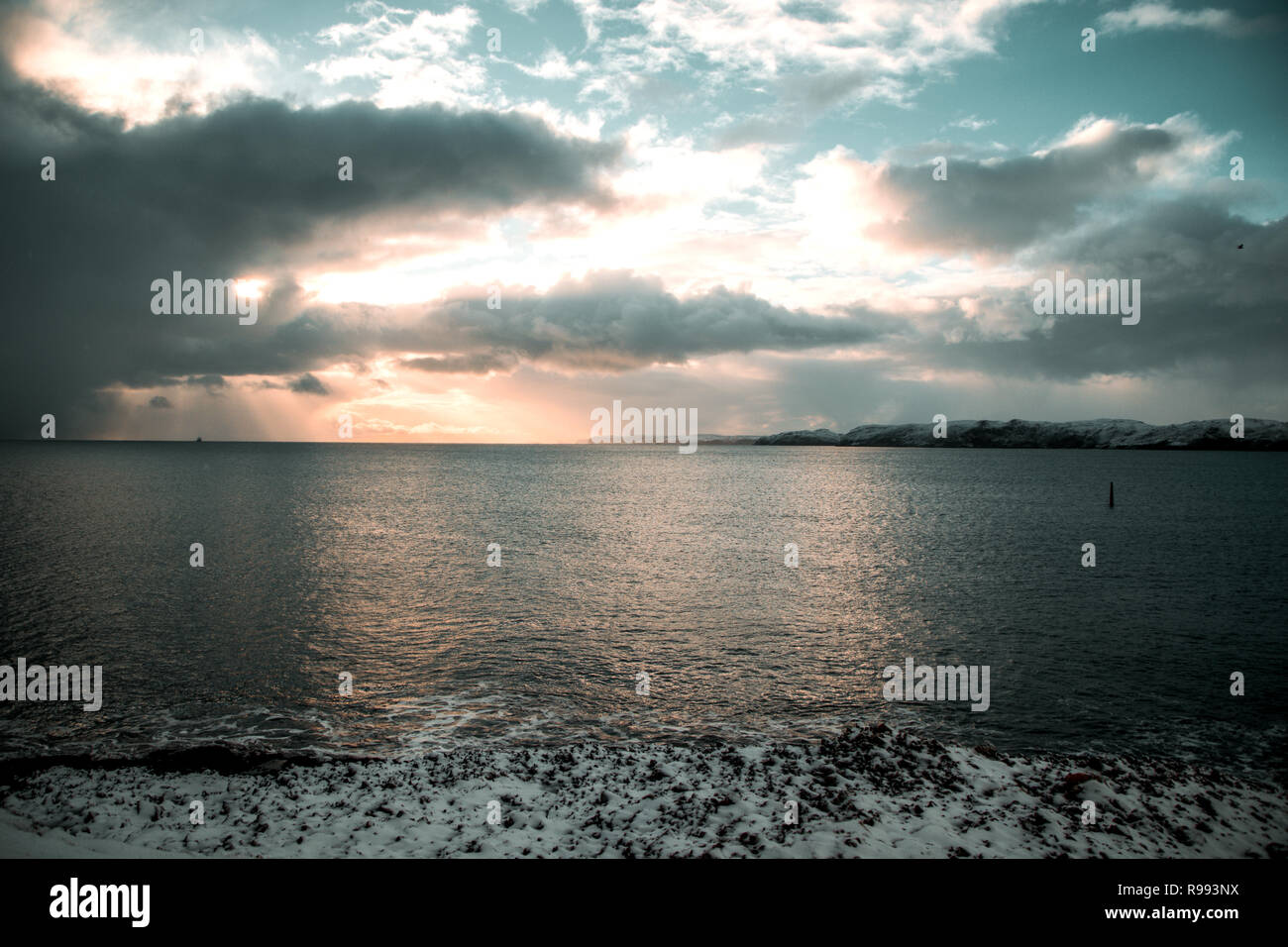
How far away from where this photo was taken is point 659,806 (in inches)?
540

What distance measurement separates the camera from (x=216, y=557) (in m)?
46.7

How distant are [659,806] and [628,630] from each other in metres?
16.5

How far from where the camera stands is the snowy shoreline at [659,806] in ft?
40.3

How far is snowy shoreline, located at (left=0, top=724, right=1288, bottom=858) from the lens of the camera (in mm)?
12273

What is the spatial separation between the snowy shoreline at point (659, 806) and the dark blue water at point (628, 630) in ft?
8.69

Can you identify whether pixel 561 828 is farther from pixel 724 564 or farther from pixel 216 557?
pixel 216 557

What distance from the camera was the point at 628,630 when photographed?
1188 inches

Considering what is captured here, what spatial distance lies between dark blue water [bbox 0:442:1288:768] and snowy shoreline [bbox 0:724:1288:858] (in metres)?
2.65

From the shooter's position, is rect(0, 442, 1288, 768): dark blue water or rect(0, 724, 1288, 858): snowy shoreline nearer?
rect(0, 724, 1288, 858): snowy shoreline

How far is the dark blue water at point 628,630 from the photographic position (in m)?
19.6

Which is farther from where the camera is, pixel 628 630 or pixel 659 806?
pixel 628 630

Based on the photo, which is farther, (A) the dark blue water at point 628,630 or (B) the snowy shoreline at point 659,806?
(A) the dark blue water at point 628,630

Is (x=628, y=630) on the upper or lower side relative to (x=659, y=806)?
lower
